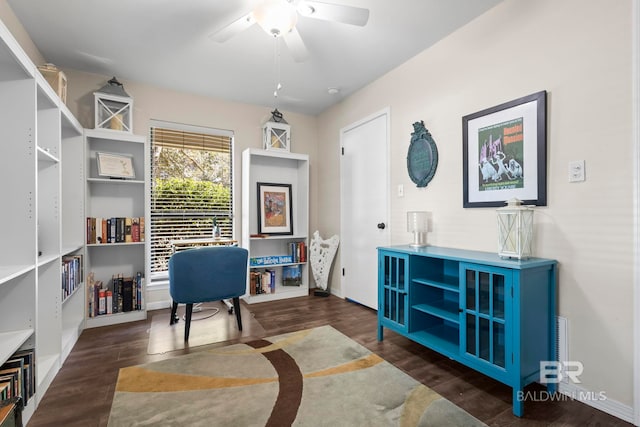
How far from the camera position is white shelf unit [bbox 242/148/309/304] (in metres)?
3.92

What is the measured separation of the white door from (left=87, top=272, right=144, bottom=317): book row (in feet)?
7.68

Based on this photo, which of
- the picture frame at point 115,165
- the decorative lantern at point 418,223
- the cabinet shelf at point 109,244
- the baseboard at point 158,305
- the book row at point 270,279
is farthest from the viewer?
the book row at point 270,279

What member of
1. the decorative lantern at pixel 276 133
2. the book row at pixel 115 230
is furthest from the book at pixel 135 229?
the decorative lantern at pixel 276 133

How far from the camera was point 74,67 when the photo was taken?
3.15 m

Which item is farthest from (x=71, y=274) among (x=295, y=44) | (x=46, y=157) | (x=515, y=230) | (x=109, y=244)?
(x=515, y=230)

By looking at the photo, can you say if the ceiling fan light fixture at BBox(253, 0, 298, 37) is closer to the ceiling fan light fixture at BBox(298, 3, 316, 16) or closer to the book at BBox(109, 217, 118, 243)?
the ceiling fan light fixture at BBox(298, 3, 316, 16)

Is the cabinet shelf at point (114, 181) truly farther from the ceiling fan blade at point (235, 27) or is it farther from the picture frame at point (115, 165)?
the ceiling fan blade at point (235, 27)

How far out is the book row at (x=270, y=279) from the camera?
12.8 feet

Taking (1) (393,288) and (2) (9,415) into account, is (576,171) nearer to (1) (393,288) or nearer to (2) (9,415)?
(1) (393,288)

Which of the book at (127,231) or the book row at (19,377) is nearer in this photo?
the book row at (19,377)

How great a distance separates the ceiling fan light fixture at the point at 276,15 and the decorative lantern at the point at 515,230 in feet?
5.88

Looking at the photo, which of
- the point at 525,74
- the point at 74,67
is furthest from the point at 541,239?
the point at 74,67

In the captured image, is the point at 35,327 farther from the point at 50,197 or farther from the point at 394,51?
the point at 394,51

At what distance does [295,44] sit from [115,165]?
2.28m
